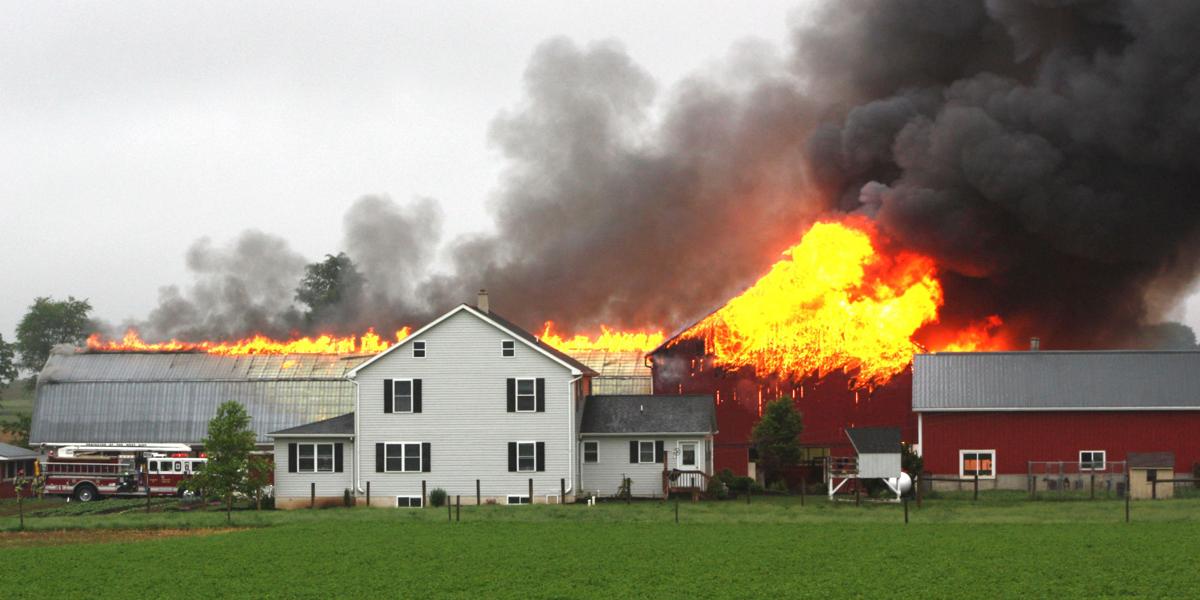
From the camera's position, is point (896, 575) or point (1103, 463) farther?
point (1103, 463)

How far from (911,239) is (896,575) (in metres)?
30.6

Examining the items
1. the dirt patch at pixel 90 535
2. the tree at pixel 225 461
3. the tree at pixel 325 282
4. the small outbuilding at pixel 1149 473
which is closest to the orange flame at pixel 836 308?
the small outbuilding at pixel 1149 473

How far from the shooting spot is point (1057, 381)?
5459 centimetres

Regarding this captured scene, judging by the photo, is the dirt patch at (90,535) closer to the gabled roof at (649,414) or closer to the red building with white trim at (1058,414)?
the gabled roof at (649,414)

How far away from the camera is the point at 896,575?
2791 cm

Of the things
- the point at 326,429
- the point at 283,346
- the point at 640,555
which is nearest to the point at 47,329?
the point at 283,346

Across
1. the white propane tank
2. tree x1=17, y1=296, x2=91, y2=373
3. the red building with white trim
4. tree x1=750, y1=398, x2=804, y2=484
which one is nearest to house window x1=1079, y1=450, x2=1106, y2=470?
the red building with white trim

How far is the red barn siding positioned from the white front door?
8345 millimetres

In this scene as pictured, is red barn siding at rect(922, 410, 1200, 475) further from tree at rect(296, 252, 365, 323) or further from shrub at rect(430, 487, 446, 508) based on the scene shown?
tree at rect(296, 252, 365, 323)

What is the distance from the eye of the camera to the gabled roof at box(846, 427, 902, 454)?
1880 inches

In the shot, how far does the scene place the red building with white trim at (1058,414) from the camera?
175ft

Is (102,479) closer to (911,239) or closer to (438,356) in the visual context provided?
(438,356)

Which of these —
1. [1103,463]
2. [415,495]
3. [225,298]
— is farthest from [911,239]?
[225,298]

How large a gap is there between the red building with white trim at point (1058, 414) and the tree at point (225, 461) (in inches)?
922
